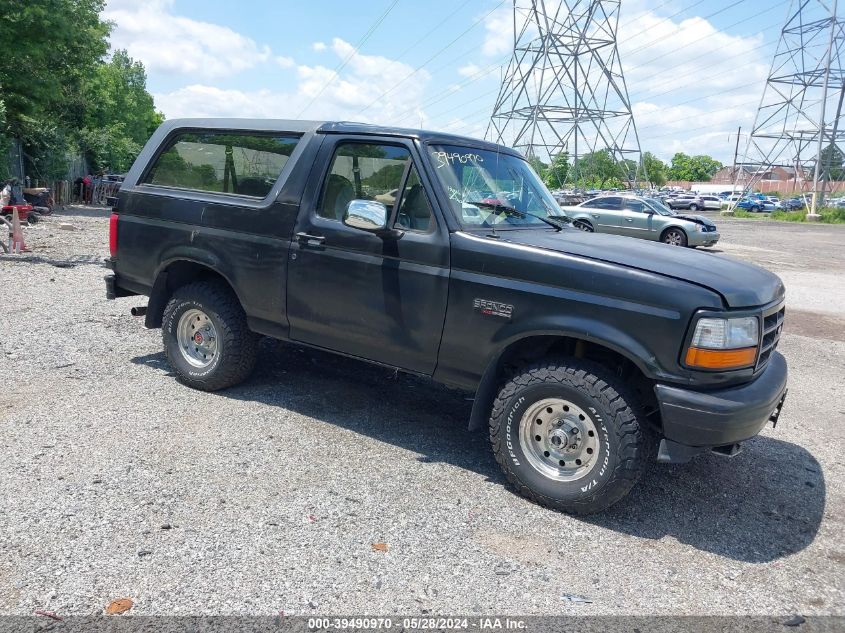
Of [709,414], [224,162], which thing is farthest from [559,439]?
[224,162]

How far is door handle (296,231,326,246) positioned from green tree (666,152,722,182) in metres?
151

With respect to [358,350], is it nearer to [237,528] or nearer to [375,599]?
[237,528]

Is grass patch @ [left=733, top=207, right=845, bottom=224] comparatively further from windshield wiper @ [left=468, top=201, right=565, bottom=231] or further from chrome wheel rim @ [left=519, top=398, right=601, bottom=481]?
chrome wheel rim @ [left=519, top=398, right=601, bottom=481]

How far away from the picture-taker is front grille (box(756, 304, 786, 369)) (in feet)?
12.1

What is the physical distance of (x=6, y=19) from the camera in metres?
21.8

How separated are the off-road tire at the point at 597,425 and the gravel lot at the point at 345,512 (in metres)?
0.15

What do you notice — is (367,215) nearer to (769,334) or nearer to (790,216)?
(769,334)

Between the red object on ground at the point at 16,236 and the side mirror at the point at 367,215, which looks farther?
the red object on ground at the point at 16,236

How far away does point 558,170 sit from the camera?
140ft

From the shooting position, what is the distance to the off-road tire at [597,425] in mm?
3521

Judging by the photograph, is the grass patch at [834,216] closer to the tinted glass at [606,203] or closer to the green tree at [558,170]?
the green tree at [558,170]

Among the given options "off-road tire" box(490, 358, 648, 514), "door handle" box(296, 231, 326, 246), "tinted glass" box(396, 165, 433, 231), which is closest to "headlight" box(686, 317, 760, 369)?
"off-road tire" box(490, 358, 648, 514)

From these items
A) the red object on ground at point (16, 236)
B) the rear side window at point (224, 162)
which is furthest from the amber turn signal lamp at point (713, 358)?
the red object on ground at point (16, 236)

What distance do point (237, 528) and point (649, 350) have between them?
2292mm
